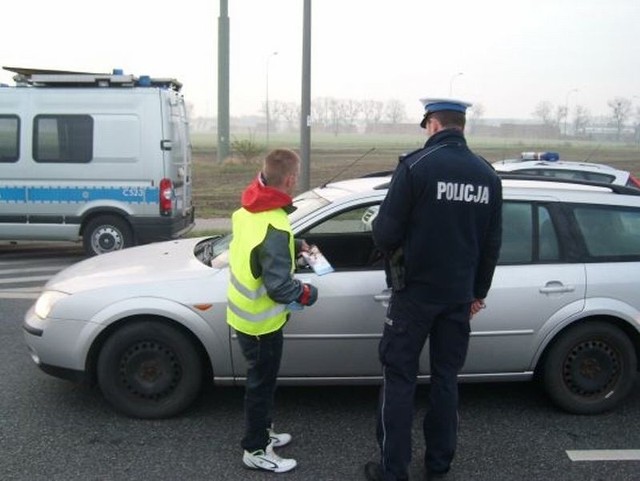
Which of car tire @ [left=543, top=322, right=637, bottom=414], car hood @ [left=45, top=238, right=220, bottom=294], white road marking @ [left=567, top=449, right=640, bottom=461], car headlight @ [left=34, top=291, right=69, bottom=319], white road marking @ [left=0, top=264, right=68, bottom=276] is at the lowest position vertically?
white road marking @ [left=0, top=264, right=68, bottom=276]

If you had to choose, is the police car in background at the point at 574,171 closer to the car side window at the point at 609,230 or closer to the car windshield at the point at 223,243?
the car side window at the point at 609,230

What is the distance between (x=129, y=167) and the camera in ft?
29.7

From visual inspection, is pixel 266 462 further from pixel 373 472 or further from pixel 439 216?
pixel 439 216

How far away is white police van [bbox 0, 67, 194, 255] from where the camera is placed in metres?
8.95

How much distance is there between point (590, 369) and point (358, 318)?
148 cm

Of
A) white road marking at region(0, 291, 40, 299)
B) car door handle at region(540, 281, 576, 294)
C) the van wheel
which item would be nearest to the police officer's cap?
car door handle at region(540, 281, 576, 294)

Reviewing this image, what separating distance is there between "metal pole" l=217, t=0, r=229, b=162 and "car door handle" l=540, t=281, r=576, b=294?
106 feet

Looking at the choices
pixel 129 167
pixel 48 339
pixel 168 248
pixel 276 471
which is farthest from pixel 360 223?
pixel 129 167

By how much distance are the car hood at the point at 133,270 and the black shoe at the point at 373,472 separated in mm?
1426

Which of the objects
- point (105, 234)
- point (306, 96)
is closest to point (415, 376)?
point (105, 234)

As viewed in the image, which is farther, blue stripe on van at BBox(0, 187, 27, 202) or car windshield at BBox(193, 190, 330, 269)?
blue stripe on van at BBox(0, 187, 27, 202)

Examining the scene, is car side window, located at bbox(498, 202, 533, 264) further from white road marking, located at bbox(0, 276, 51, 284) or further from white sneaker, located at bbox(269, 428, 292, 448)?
white road marking, located at bbox(0, 276, 51, 284)

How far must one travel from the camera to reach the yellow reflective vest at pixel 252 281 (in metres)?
3.21

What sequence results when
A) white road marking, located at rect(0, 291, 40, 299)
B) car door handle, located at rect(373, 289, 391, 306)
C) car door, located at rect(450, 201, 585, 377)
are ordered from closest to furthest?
car door handle, located at rect(373, 289, 391, 306) < car door, located at rect(450, 201, 585, 377) < white road marking, located at rect(0, 291, 40, 299)
